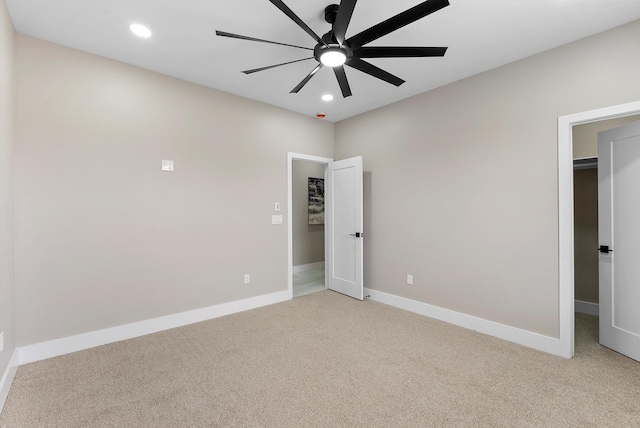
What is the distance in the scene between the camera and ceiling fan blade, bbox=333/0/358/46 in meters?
1.61

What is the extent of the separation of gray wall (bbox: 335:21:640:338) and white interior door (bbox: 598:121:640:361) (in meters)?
0.50

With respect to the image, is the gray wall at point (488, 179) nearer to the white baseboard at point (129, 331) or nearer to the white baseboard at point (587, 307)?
the white baseboard at point (587, 307)

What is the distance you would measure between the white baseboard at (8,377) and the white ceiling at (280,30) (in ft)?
8.96

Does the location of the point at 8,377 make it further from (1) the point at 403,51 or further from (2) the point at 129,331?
(1) the point at 403,51

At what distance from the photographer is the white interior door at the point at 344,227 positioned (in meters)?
4.34

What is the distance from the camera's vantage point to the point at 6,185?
7.32 feet

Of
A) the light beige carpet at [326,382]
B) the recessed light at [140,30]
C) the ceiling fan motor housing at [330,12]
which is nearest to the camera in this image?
the light beige carpet at [326,382]

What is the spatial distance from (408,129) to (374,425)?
3.36 m

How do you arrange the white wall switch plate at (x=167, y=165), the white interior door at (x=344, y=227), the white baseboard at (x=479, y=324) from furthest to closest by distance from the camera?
the white interior door at (x=344, y=227)
the white wall switch plate at (x=167, y=165)
the white baseboard at (x=479, y=324)

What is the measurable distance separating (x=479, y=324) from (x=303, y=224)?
397 cm

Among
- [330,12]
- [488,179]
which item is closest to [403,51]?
[330,12]

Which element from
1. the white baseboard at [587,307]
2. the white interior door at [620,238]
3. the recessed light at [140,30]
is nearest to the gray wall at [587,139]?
the white interior door at [620,238]

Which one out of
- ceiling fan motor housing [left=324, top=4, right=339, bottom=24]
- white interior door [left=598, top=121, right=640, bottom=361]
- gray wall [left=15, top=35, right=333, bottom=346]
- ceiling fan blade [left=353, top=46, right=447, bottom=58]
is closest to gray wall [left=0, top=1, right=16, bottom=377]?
gray wall [left=15, top=35, right=333, bottom=346]

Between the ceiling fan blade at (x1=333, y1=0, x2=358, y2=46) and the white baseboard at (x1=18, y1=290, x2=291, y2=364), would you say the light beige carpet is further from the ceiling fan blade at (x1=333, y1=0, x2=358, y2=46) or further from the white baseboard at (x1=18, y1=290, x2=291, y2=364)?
the ceiling fan blade at (x1=333, y1=0, x2=358, y2=46)
